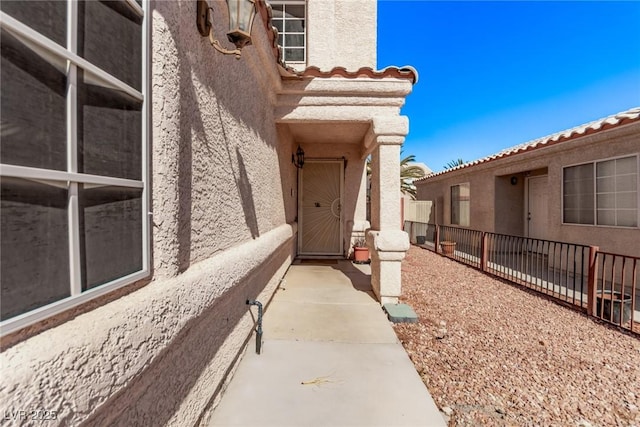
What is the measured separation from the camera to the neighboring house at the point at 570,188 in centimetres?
548

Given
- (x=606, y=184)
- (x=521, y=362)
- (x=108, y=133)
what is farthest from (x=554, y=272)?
(x=108, y=133)

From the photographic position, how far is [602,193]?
19.8 ft

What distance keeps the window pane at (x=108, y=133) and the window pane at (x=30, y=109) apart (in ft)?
0.28

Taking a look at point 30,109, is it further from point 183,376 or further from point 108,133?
point 183,376

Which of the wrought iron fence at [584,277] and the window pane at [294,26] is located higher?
the window pane at [294,26]

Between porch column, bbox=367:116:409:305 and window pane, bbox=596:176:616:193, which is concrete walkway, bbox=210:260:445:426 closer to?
porch column, bbox=367:116:409:305

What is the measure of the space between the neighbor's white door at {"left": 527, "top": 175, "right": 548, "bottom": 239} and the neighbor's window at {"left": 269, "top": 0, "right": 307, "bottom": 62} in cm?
810

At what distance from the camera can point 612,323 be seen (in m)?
3.84

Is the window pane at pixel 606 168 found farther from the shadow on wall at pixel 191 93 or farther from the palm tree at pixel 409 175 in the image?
the palm tree at pixel 409 175

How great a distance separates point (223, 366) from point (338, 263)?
5.10 meters

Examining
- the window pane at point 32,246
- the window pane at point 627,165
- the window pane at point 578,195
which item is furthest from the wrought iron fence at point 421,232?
the window pane at point 32,246

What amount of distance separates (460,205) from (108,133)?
12422mm

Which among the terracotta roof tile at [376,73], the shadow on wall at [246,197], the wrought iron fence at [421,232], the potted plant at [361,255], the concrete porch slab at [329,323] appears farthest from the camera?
the wrought iron fence at [421,232]

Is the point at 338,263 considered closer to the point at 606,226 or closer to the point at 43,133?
the point at 606,226
